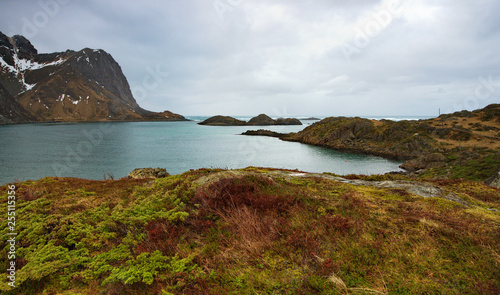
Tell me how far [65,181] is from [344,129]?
94.4 metres

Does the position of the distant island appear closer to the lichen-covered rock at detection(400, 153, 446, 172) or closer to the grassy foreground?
the lichen-covered rock at detection(400, 153, 446, 172)

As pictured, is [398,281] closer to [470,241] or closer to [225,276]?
[470,241]

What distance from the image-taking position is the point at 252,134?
137000mm

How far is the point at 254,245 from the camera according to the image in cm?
577

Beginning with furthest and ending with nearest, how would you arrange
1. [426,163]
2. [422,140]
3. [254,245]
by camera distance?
[422,140], [426,163], [254,245]

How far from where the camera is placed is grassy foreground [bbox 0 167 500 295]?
15.0ft

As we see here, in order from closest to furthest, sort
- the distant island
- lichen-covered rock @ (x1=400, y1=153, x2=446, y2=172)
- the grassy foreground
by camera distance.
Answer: the grassy foreground → lichen-covered rock @ (x1=400, y1=153, x2=446, y2=172) → the distant island

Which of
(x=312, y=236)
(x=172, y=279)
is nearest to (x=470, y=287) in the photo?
(x=312, y=236)

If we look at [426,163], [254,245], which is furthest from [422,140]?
[254,245]

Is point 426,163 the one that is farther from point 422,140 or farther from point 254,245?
point 254,245

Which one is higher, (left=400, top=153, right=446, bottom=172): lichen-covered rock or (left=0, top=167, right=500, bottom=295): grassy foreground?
(left=0, top=167, right=500, bottom=295): grassy foreground

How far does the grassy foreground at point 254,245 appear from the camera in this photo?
15.0 ft

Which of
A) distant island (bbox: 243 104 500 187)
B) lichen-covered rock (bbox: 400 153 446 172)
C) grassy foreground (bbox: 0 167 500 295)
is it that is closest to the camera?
grassy foreground (bbox: 0 167 500 295)

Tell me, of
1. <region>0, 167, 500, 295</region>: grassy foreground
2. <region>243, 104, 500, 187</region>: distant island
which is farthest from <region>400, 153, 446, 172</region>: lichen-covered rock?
<region>0, 167, 500, 295</region>: grassy foreground
